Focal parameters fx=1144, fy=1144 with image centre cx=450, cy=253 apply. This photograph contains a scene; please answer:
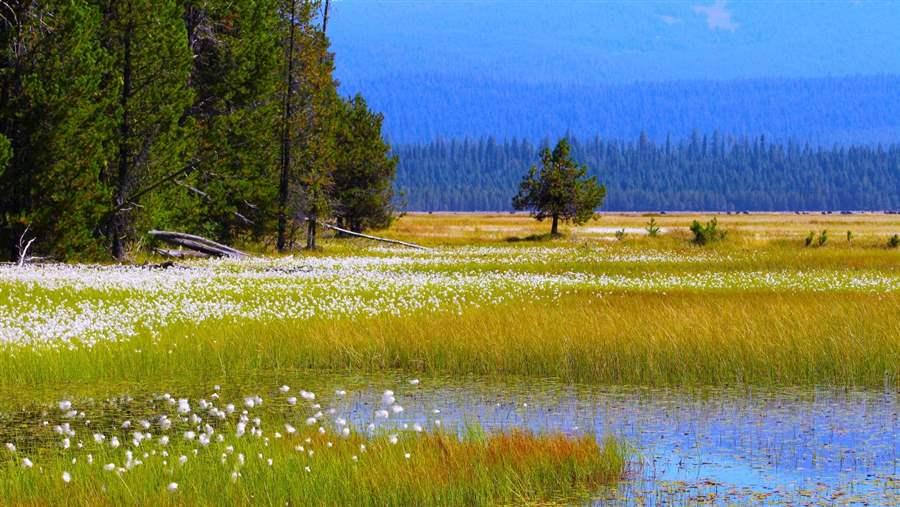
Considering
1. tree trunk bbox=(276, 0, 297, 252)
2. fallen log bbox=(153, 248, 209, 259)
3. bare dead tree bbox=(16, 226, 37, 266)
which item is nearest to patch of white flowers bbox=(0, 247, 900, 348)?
bare dead tree bbox=(16, 226, 37, 266)

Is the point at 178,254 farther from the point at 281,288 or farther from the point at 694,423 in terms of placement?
the point at 694,423

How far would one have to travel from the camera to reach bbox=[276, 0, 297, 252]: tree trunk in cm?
5362

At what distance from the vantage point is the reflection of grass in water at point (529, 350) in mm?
16500

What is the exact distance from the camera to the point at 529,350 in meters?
17.7

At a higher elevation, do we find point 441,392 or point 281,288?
point 281,288

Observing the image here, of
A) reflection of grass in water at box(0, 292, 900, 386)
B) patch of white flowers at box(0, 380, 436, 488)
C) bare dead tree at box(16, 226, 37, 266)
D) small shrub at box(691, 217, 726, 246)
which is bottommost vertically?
patch of white flowers at box(0, 380, 436, 488)

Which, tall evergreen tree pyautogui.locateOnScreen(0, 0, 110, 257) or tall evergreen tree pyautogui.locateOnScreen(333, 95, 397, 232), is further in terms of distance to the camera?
tall evergreen tree pyautogui.locateOnScreen(333, 95, 397, 232)

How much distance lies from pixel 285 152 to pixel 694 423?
42.9m

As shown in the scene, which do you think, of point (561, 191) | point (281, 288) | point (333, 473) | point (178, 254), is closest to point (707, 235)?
point (561, 191)

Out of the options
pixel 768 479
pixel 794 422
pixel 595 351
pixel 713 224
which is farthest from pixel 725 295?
pixel 713 224

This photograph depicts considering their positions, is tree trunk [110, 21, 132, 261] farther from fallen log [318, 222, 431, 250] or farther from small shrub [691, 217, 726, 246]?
small shrub [691, 217, 726, 246]

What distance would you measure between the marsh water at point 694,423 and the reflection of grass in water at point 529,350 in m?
0.90

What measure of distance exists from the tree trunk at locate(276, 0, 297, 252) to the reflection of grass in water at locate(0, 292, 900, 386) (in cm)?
3336

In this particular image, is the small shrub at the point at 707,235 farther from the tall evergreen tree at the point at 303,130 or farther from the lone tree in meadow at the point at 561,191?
the lone tree in meadow at the point at 561,191
